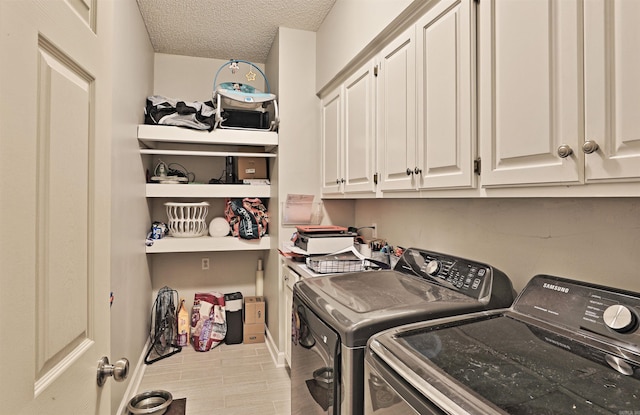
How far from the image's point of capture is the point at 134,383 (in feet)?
8.29

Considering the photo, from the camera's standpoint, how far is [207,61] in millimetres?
3627

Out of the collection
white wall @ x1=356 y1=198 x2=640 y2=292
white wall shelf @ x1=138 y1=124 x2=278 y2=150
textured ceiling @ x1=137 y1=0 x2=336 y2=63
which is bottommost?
white wall @ x1=356 y1=198 x2=640 y2=292

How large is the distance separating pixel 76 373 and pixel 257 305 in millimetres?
2685

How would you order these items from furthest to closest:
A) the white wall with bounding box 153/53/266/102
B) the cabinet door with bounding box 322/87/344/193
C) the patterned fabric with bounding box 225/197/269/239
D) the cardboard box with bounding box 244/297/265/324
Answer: the white wall with bounding box 153/53/266/102
the cardboard box with bounding box 244/297/265/324
the patterned fabric with bounding box 225/197/269/239
the cabinet door with bounding box 322/87/344/193

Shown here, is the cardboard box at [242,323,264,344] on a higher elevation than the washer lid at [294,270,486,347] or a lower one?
lower

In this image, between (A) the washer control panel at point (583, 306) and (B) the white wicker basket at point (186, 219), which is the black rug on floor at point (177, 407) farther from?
(A) the washer control panel at point (583, 306)

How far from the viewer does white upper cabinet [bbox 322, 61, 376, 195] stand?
217 centimetres

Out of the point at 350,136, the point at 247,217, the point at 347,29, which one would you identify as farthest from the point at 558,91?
the point at 247,217

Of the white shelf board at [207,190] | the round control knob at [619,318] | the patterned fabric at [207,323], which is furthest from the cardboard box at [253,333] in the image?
the round control knob at [619,318]

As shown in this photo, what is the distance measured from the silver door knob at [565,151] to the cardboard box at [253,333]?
9.74 ft

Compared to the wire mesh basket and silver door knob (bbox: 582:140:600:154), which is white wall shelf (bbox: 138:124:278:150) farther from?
silver door knob (bbox: 582:140:600:154)

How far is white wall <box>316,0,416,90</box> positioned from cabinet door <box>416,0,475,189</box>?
9.3 inches

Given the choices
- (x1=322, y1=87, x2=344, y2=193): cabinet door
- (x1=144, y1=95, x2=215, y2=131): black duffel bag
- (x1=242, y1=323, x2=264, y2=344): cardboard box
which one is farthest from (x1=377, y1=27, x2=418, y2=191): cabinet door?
(x1=242, y1=323, x2=264, y2=344): cardboard box

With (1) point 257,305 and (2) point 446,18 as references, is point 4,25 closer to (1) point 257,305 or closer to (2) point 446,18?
(2) point 446,18
